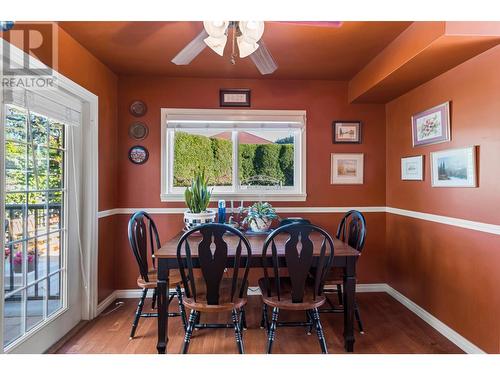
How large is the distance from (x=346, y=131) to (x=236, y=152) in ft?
4.23

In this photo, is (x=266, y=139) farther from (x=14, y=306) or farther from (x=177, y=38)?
(x=14, y=306)

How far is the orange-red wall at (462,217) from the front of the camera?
1780 mm

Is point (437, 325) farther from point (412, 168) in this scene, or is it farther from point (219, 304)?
point (219, 304)

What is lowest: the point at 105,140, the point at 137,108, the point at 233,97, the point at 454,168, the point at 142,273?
the point at 142,273

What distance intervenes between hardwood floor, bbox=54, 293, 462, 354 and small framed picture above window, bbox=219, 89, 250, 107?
7.18 ft

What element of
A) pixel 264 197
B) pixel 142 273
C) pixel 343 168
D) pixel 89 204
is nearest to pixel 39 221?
pixel 89 204

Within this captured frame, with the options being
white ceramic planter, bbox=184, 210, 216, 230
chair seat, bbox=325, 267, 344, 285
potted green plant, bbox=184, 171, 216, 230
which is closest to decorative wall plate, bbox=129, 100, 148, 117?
potted green plant, bbox=184, 171, 216, 230

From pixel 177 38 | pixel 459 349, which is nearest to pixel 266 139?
pixel 177 38

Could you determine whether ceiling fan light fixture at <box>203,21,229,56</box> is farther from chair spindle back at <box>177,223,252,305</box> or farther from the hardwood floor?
the hardwood floor

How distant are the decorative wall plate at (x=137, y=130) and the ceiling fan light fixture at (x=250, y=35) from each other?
1.63 meters

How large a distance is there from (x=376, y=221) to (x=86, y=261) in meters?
3.05

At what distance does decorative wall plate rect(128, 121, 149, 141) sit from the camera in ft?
9.56

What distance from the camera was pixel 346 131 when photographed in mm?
3049
